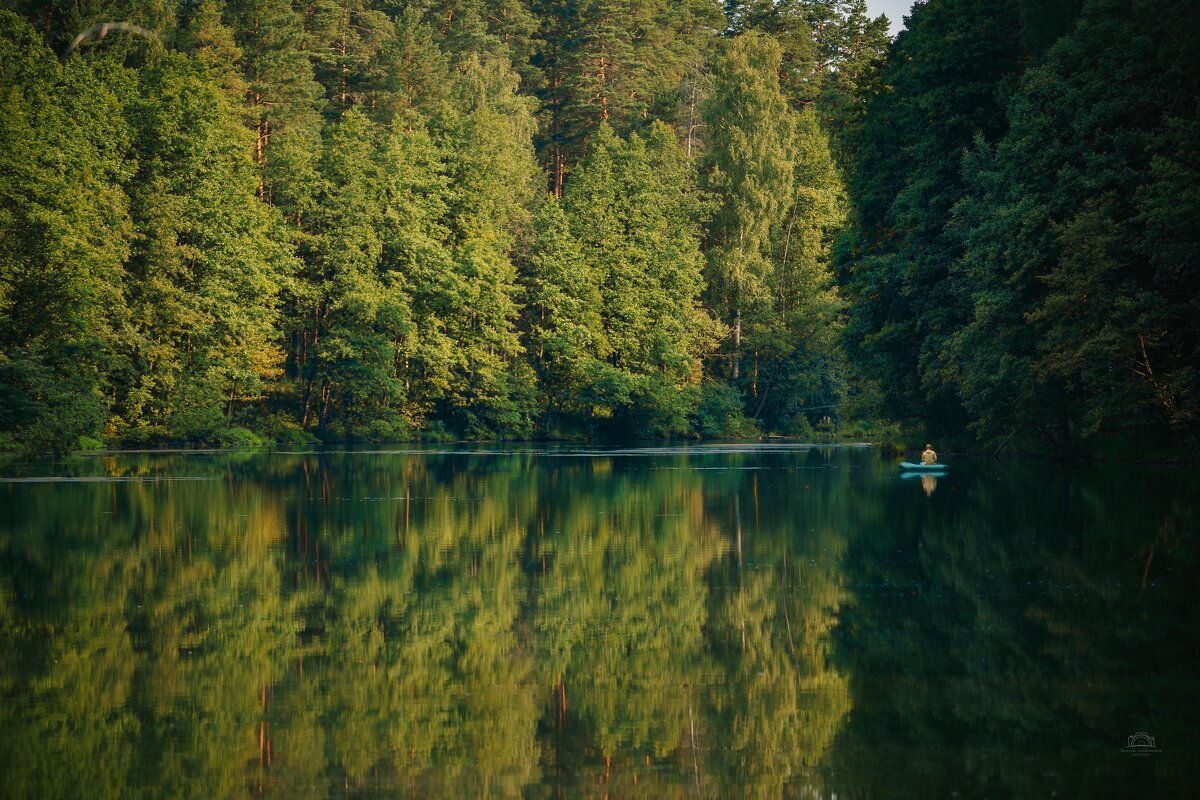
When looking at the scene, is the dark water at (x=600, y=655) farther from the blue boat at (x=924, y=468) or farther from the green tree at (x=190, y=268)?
the green tree at (x=190, y=268)

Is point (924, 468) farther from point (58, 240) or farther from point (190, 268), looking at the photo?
point (190, 268)

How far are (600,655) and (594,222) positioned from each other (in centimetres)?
7460

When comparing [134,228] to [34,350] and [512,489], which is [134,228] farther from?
[512,489]

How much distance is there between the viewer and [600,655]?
1164 centimetres

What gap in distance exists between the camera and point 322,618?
1366 cm

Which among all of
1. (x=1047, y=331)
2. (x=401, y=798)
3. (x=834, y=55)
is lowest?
(x=401, y=798)

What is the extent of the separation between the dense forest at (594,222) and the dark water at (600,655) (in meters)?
14.0

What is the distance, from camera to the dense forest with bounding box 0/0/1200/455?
3894 cm

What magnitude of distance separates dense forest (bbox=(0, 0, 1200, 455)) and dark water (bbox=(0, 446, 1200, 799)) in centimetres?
1404

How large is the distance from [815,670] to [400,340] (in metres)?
64.6

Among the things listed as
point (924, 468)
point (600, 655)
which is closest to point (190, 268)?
point (924, 468)

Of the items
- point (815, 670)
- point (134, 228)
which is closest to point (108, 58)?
point (134, 228)

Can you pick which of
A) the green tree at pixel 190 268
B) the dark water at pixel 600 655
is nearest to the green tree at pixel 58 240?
the green tree at pixel 190 268

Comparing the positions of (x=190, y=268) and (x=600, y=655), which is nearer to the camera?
(x=600, y=655)
